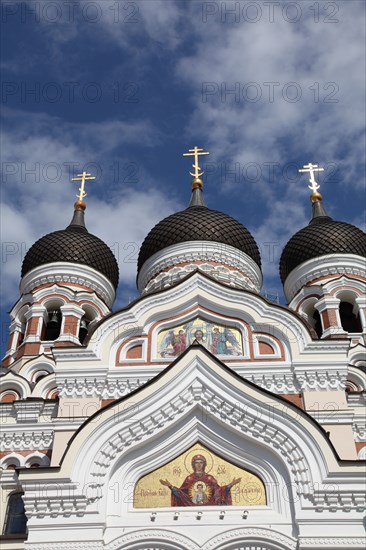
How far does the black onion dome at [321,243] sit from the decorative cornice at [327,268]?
6.1 inches

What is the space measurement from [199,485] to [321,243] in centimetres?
942

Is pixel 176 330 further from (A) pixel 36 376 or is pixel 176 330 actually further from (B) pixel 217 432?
(A) pixel 36 376

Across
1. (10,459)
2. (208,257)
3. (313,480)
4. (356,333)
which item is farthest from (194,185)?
(313,480)

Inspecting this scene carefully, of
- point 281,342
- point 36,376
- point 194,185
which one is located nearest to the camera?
point 281,342

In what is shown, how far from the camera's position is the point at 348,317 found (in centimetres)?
1625

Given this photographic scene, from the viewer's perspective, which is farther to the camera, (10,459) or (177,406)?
(10,459)

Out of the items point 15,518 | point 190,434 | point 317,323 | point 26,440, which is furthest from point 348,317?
point 15,518

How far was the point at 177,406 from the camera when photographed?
9547 millimetres

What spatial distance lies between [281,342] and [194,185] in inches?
358

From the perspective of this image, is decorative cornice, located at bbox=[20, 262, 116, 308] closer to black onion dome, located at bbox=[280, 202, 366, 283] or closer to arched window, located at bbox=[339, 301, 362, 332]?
black onion dome, located at bbox=[280, 202, 366, 283]

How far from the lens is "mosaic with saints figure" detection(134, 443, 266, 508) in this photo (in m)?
8.98

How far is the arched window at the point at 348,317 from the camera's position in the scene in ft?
52.4

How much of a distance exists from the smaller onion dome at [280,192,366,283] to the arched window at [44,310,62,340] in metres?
5.77

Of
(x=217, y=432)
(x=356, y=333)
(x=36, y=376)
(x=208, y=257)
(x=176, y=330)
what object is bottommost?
(x=217, y=432)
